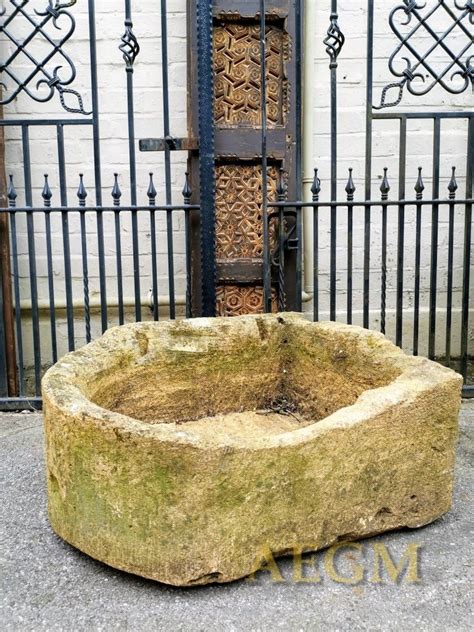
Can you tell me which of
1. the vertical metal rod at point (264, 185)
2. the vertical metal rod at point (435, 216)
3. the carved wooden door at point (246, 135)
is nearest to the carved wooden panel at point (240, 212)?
the carved wooden door at point (246, 135)

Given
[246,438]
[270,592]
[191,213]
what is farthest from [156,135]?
[270,592]

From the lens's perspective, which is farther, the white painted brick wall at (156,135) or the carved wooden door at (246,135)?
the white painted brick wall at (156,135)

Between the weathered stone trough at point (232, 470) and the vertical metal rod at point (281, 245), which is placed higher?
the vertical metal rod at point (281, 245)

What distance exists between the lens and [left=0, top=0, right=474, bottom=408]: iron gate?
3.07 m

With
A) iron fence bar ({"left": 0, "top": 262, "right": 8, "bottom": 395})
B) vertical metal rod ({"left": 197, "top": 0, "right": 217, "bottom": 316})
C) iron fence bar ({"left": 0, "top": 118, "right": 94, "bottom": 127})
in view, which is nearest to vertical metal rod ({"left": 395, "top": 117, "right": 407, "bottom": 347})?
vertical metal rod ({"left": 197, "top": 0, "right": 217, "bottom": 316})

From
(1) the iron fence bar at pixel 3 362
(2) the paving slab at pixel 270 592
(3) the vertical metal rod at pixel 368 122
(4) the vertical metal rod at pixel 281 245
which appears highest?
(3) the vertical metal rod at pixel 368 122

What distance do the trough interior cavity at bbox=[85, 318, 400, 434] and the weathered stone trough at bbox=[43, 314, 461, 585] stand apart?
0.01 metres

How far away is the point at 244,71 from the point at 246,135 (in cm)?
31

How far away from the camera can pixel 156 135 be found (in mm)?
3654

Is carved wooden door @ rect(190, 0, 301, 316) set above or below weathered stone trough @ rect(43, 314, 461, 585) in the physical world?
above

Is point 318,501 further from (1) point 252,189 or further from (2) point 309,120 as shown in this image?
(2) point 309,120

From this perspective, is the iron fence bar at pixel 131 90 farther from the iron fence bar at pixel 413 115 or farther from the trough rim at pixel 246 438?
the iron fence bar at pixel 413 115

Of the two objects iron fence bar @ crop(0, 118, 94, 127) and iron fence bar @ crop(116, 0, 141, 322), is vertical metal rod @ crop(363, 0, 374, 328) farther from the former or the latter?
iron fence bar @ crop(0, 118, 94, 127)

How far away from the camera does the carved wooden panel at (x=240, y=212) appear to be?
3211 millimetres
